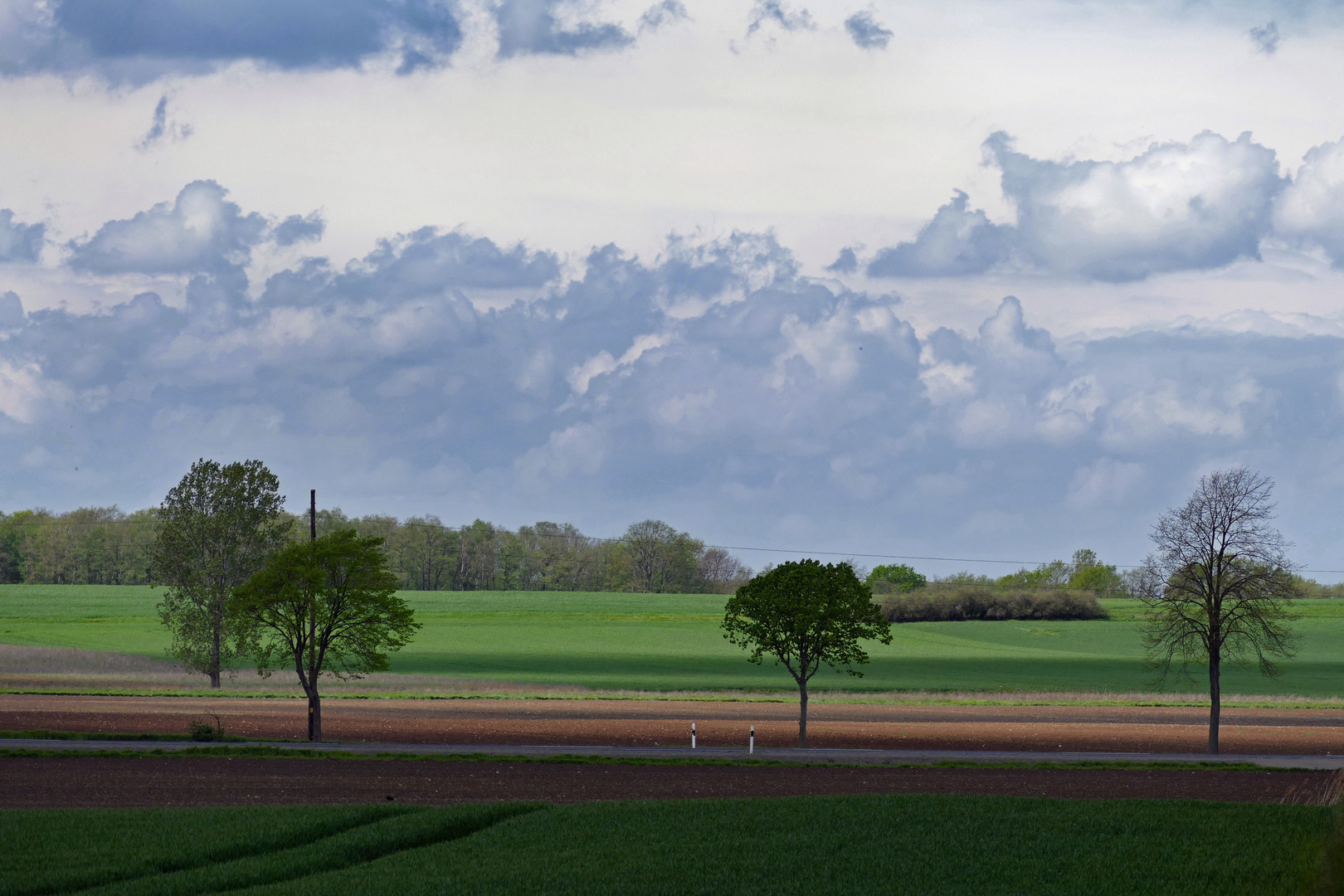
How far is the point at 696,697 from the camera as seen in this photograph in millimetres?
52875

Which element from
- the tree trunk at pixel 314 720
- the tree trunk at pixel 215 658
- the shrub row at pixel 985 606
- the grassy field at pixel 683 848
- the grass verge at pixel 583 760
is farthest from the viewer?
the shrub row at pixel 985 606

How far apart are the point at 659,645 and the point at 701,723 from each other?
155ft

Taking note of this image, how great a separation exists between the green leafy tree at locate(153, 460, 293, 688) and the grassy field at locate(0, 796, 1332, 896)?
128 ft

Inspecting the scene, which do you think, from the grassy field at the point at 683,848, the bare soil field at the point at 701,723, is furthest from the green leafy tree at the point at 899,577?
the grassy field at the point at 683,848

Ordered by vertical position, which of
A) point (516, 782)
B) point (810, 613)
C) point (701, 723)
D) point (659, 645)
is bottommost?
point (659, 645)

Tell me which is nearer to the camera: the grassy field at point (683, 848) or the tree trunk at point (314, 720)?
the grassy field at point (683, 848)

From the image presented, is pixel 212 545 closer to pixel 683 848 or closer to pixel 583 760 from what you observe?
pixel 583 760

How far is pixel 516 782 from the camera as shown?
23.6m

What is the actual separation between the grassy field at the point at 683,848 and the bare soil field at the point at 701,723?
48.6ft

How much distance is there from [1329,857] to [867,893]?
895 centimetres

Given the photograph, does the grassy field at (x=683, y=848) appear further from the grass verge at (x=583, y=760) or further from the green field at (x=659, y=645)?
the green field at (x=659, y=645)

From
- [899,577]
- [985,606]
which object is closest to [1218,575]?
[985,606]

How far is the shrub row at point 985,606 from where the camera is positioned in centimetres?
11831

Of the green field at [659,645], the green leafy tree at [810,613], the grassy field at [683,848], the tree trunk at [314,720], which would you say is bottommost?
the green field at [659,645]
